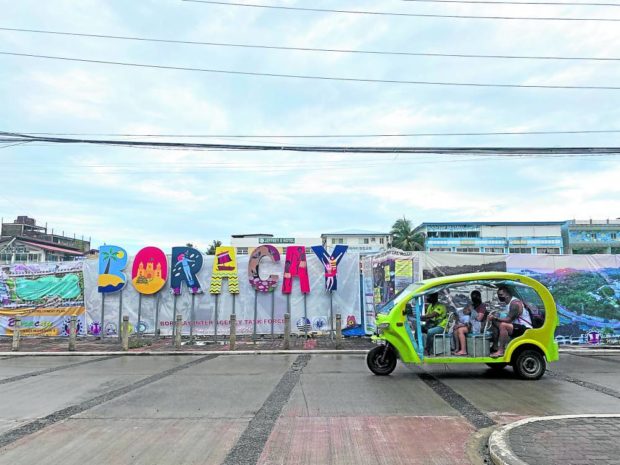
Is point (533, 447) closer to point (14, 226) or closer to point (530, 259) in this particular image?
point (530, 259)

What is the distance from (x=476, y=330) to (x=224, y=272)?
9872mm

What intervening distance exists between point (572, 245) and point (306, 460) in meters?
95.6

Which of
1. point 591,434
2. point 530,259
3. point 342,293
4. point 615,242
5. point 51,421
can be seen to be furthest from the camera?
point 615,242

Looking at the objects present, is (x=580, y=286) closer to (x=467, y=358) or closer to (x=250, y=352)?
(x=467, y=358)

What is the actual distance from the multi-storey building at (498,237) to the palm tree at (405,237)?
11.8 metres

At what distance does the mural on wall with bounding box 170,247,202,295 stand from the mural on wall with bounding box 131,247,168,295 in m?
0.34

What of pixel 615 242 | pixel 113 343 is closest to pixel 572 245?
pixel 615 242

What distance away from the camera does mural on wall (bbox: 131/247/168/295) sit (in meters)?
17.0

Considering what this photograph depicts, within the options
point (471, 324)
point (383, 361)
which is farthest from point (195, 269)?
point (471, 324)

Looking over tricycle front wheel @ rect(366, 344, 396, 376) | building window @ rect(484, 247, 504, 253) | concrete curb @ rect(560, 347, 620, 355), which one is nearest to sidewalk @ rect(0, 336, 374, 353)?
tricycle front wheel @ rect(366, 344, 396, 376)

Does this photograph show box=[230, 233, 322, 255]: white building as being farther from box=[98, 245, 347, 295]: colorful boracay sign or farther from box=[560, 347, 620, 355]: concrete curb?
box=[560, 347, 620, 355]: concrete curb

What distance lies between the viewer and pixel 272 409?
22.2ft

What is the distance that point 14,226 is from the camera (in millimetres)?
63219

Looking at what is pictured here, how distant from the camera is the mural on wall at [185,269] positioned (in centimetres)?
1694
